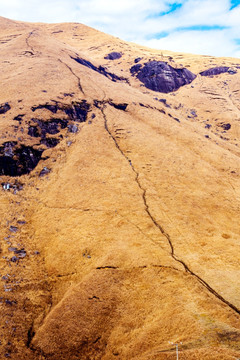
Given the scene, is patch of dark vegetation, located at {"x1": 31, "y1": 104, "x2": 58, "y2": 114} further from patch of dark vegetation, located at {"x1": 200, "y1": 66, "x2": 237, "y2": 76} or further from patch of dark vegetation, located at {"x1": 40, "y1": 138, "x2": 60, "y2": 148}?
patch of dark vegetation, located at {"x1": 200, "y1": 66, "x2": 237, "y2": 76}

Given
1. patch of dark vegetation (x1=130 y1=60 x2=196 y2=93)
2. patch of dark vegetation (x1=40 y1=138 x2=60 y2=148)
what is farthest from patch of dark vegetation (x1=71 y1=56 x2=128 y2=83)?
patch of dark vegetation (x1=40 y1=138 x2=60 y2=148)

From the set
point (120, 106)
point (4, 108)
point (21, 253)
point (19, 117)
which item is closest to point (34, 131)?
point (19, 117)

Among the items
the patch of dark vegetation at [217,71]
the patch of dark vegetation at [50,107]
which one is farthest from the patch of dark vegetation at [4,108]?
the patch of dark vegetation at [217,71]

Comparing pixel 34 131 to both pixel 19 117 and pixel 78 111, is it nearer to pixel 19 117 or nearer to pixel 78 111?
pixel 19 117

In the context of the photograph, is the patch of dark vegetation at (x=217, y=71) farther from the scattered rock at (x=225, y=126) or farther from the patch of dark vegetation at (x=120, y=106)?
the patch of dark vegetation at (x=120, y=106)

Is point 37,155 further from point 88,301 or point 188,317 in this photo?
point 188,317

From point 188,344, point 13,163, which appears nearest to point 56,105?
point 13,163
